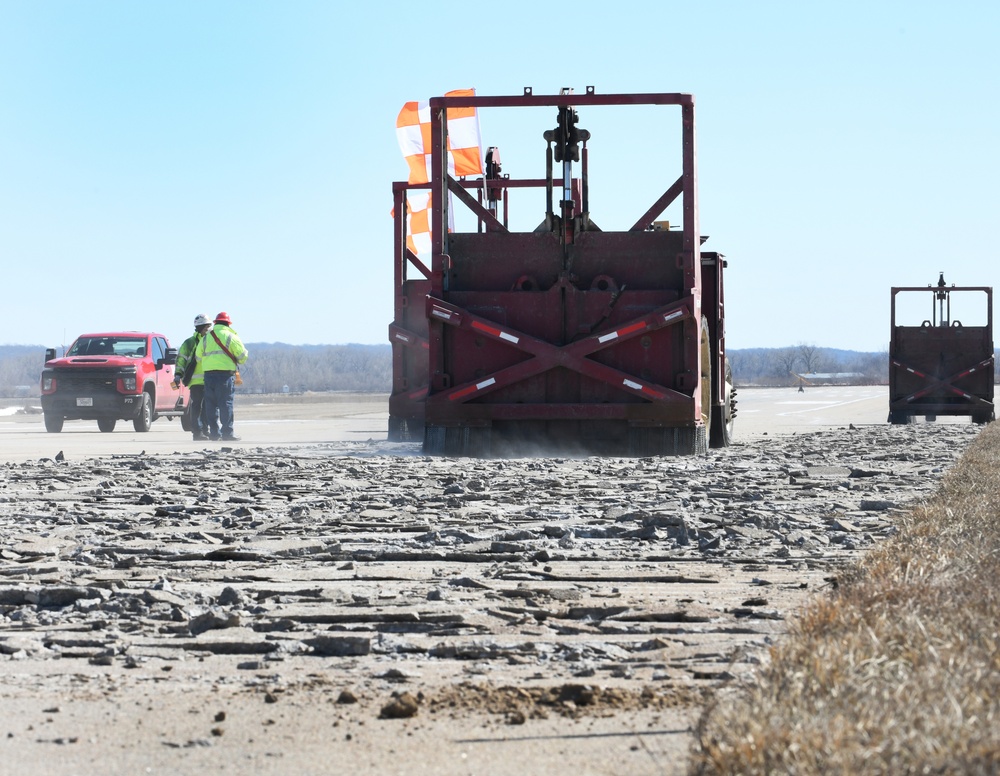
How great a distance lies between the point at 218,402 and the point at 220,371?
43 centimetres

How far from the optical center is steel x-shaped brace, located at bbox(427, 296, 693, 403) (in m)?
13.3

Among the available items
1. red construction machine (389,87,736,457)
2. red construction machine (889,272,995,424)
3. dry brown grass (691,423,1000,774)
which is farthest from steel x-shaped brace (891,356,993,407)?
dry brown grass (691,423,1000,774)

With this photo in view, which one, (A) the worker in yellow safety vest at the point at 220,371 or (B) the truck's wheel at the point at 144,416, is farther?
(B) the truck's wheel at the point at 144,416

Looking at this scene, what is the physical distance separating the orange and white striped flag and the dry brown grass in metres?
14.8

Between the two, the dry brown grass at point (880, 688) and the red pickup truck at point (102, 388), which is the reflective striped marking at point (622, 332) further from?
the red pickup truck at point (102, 388)

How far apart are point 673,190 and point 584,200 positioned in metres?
1.55

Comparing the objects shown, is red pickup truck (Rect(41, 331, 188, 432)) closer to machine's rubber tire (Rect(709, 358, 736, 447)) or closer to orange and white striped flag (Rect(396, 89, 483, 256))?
orange and white striped flag (Rect(396, 89, 483, 256))

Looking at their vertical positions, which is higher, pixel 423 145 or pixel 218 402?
pixel 423 145

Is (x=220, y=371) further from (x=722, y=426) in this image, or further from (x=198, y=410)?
(x=722, y=426)

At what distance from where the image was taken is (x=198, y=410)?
19281 mm

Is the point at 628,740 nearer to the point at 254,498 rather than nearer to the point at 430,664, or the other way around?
the point at 430,664

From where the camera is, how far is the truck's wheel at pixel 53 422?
23.9 metres

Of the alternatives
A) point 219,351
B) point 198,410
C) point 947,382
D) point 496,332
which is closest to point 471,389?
point 496,332

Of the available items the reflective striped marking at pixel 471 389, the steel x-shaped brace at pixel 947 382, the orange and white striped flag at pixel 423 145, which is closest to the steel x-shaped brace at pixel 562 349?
the reflective striped marking at pixel 471 389
